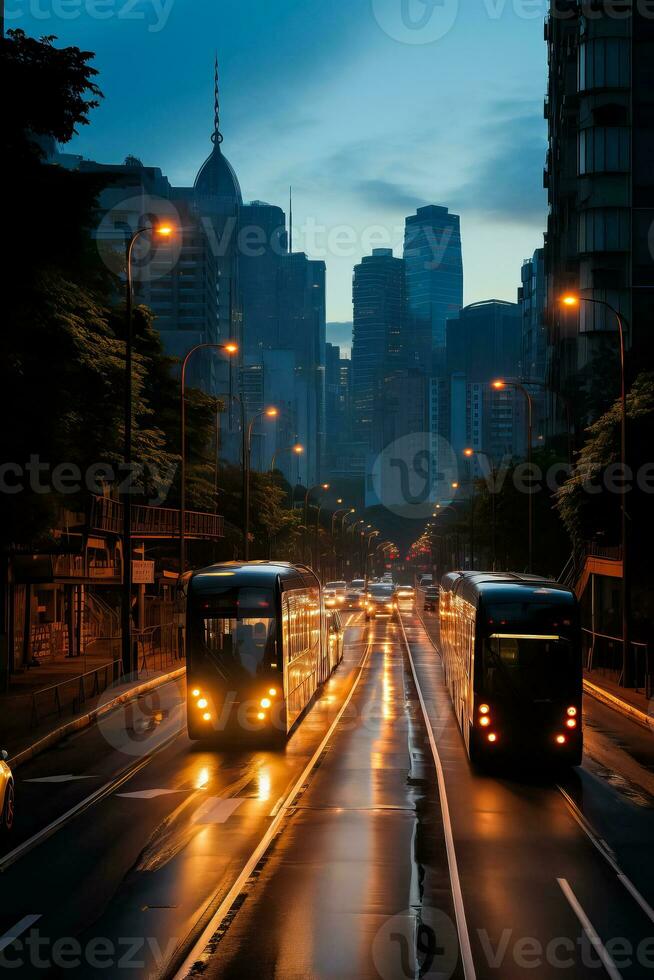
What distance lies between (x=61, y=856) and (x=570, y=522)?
3495 cm

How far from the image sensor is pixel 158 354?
58.6 metres

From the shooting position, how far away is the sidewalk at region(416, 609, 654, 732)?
29281 millimetres

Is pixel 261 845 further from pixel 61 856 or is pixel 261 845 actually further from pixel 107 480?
pixel 107 480

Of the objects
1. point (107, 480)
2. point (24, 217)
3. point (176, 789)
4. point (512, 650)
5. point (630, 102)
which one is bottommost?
point (176, 789)

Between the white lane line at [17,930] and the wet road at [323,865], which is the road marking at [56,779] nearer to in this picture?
the wet road at [323,865]

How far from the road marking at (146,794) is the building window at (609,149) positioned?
79.1 m

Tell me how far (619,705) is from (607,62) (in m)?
68.3

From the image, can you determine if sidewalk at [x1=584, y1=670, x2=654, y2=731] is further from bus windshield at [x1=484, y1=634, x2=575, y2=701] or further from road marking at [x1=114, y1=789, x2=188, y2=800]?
road marking at [x1=114, y1=789, x2=188, y2=800]

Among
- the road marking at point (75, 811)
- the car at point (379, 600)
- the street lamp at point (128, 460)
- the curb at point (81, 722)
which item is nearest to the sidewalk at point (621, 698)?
the road marking at point (75, 811)

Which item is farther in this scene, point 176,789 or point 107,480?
point 107,480

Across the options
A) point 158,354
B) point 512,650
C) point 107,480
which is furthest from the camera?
point 158,354

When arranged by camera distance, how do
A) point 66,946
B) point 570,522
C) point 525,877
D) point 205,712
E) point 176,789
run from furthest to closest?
1. point 570,522
2. point 205,712
3. point 176,789
4. point 525,877
5. point 66,946

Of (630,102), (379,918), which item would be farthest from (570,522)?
(630,102)

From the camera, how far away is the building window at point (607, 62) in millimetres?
88875
